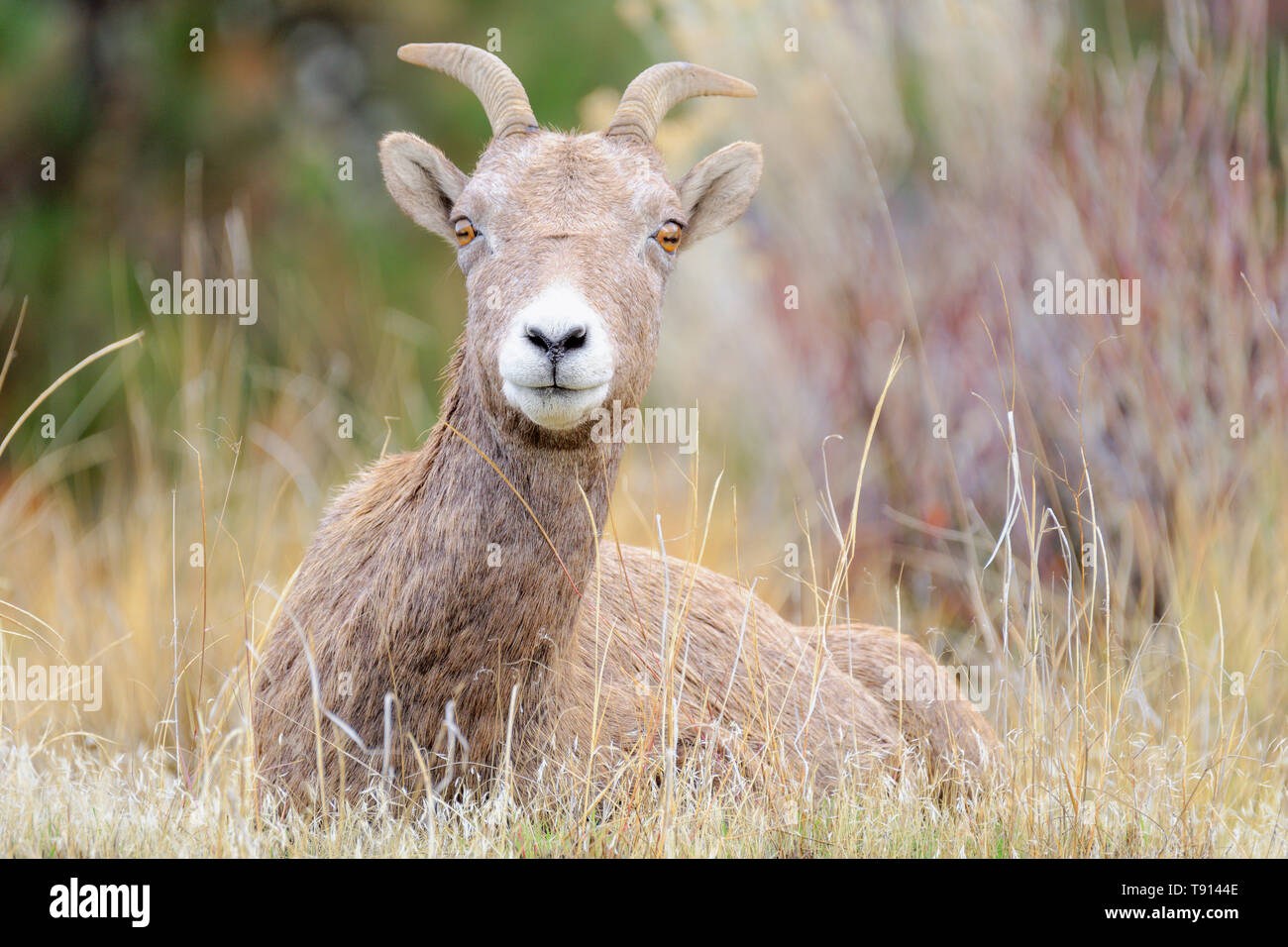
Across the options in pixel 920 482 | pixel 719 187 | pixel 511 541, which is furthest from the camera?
pixel 920 482

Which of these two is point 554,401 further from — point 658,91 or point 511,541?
point 658,91

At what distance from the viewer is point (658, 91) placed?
195 inches

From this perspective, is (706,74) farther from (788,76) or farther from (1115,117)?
(788,76)

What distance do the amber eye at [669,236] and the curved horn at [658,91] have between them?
0.37 meters

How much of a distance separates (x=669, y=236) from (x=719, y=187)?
48cm

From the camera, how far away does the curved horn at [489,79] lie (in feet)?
15.9

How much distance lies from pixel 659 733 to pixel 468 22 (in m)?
8.57

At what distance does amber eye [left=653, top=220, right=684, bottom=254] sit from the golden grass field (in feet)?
2.80

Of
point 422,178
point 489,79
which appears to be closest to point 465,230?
point 422,178

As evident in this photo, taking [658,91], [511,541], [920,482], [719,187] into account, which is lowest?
[511,541]

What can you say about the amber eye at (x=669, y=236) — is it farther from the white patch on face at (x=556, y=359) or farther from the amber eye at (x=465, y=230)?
the white patch on face at (x=556, y=359)

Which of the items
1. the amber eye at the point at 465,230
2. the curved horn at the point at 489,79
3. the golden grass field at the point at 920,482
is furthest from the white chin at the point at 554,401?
the curved horn at the point at 489,79

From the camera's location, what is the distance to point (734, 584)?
5891 millimetres

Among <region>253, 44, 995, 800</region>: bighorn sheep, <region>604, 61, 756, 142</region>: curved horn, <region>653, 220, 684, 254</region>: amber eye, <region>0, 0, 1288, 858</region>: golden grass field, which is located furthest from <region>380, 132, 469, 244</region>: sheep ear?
<region>0, 0, 1288, 858</region>: golden grass field
